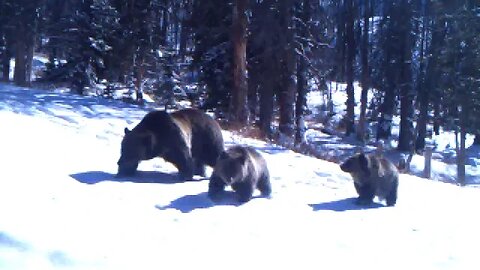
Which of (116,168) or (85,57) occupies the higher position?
(85,57)

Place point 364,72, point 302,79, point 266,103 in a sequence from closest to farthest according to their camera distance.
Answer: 1. point 266,103
2. point 302,79
3. point 364,72

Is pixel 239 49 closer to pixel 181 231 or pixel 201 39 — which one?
pixel 201 39

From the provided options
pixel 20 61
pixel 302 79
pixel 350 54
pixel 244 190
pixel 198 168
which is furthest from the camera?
pixel 20 61

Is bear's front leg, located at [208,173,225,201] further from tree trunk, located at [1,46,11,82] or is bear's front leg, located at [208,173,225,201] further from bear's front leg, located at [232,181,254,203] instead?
tree trunk, located at [1,46,11,82]

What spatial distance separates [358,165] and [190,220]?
3.41 meters

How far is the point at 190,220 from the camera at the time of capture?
28.2 ft

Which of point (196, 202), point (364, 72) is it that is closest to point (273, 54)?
point (364, 72)

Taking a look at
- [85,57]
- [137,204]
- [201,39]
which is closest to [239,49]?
[201,39]

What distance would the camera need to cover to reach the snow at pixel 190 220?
7113 millimetres

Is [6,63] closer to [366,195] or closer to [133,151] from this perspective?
[133,151]

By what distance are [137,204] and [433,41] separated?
3307 centimetres

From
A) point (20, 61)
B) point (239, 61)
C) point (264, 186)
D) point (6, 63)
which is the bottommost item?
point (264, 186)

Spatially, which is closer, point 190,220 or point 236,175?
point 190,220

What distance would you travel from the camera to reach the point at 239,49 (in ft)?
82.0
